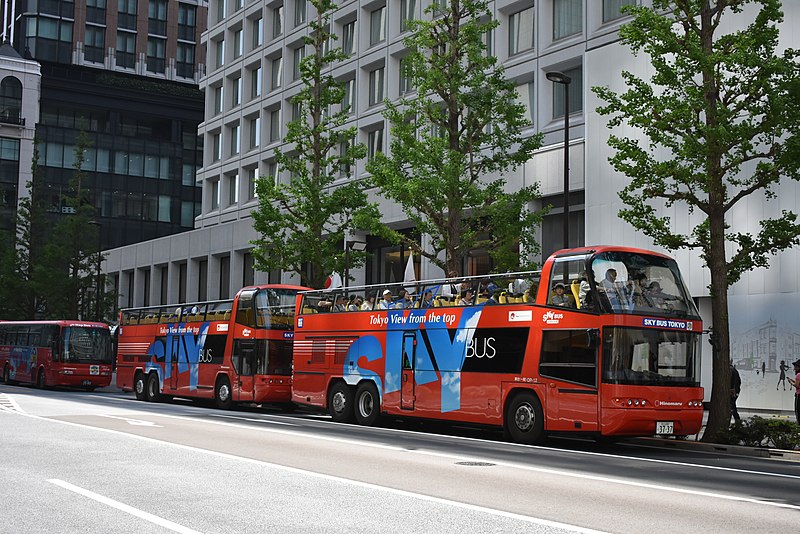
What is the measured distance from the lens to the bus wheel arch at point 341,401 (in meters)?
25.7

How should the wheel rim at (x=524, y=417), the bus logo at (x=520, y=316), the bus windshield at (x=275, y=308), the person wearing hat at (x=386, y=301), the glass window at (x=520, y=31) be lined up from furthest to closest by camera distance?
1. the glass window at (x=520, y=31)
2. the bus windshield at (x=275, y=308)
3. the person wearing hat at (x=386, y=301)
4. the bus logo at (x=520, y=316)
5. the wheel rim at (x=524, y=417)

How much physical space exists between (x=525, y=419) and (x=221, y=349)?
14.5 meters

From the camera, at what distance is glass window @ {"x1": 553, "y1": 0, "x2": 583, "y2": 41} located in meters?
36.3

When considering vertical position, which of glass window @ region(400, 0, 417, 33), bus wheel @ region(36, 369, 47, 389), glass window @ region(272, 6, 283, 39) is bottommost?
bus wheel @ region(36, 369, 47, 389)

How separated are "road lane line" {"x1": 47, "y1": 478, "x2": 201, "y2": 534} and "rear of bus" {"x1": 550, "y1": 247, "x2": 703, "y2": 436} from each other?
409 inches

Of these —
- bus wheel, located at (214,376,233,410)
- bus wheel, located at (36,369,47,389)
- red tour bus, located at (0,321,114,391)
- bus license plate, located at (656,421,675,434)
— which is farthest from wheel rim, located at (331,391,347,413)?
bus wheel, located at (36,369,47,389)

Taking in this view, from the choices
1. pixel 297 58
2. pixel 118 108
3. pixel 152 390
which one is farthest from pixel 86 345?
pixel 118 108

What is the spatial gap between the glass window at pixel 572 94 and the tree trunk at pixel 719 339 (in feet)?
50.0

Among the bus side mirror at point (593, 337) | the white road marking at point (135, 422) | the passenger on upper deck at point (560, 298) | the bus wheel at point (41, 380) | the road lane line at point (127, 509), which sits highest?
the passenger on upper deck at point (560, 298)

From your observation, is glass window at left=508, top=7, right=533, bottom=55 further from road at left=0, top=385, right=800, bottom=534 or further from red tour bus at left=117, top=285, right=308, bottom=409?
road at left=0, top=385, right=800, bottom=534

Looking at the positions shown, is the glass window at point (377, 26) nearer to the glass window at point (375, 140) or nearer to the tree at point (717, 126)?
the glass window at point (375, 140)

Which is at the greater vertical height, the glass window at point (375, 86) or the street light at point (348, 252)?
the glass window at point (375, 86)

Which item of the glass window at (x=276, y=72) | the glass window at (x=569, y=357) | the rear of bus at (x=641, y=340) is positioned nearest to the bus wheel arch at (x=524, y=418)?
the glass window at (x=569, y=357)

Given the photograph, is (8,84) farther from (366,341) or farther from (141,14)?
(366,341)
